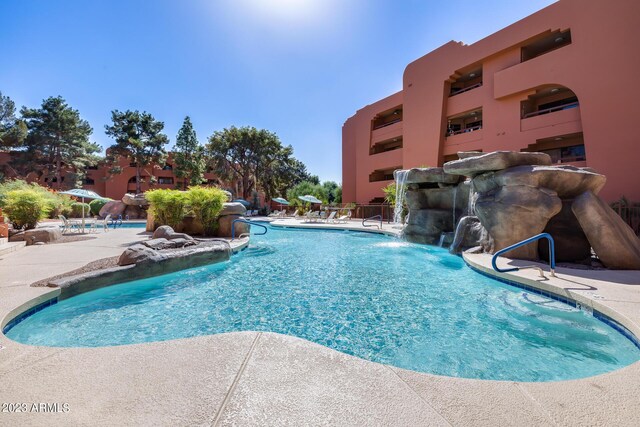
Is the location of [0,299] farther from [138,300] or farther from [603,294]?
[603,294]

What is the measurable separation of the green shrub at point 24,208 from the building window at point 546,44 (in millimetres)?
23643

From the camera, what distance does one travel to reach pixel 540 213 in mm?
6176

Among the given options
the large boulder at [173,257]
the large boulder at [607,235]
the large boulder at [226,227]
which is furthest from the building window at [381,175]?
the large boulder at [173,257]

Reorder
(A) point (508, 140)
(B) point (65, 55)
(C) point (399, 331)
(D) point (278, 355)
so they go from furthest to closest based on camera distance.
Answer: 1. (A) point (508, 140)
2. (B) point (65, 55)
3. (C) point (399, 331)
4. (D) point (278, 355)

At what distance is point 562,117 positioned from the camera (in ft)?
47.1

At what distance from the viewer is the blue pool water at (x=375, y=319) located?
2.81 metres

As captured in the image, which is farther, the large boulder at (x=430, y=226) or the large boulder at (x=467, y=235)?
the large boulder at (x=430, y=226)

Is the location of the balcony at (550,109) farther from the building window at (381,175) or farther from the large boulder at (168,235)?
the large boulder at (168,235)

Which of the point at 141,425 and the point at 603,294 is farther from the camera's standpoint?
the point at 603,294

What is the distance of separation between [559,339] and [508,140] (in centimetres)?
1680

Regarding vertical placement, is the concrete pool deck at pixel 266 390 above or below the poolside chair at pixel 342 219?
below

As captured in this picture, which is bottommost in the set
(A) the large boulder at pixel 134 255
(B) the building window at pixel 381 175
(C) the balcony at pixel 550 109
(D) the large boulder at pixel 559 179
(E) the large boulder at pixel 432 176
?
(A) the large boulder at pixel 134 255

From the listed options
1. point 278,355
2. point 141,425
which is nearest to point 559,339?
point 278,355

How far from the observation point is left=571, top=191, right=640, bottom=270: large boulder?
5.40 m
